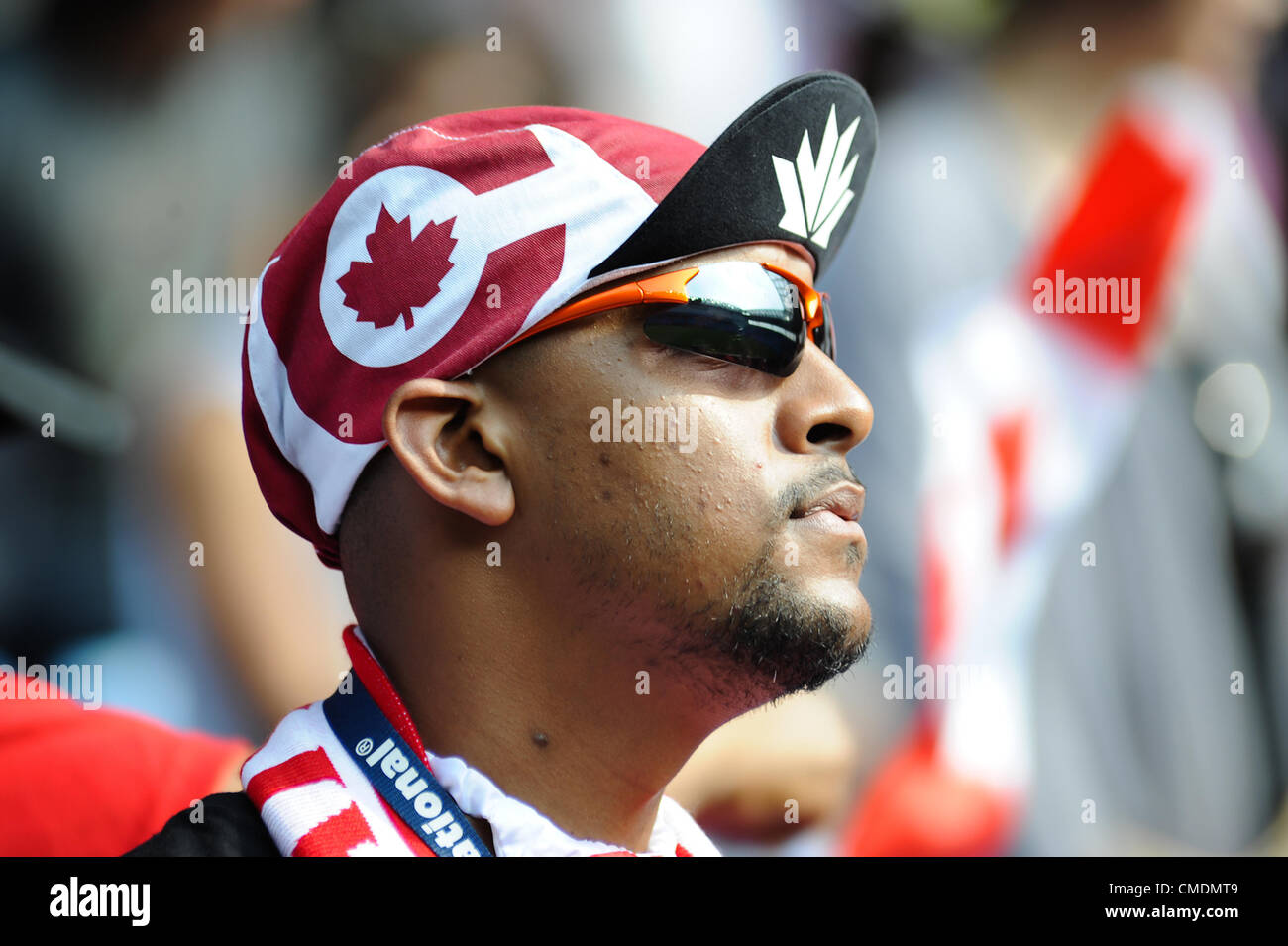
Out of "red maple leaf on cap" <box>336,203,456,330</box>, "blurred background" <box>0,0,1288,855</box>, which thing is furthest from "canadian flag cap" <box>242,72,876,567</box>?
"blurred background" <box>0,0,1288,855</box>

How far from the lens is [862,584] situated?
4340 mm

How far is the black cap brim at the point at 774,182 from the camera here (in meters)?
2.04

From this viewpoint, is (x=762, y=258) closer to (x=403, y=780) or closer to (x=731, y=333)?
(x=731, y=333)

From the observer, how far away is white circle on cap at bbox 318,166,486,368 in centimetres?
201

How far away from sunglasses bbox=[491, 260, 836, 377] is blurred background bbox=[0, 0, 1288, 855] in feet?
5.27

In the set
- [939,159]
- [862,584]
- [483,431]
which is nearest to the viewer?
[483,431]

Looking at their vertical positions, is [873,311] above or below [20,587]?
above

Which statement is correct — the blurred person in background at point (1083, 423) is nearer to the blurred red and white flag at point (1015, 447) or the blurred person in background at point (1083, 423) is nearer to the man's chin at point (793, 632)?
the blurred red and white flag at point (1015, 447)

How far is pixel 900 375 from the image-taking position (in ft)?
14.8

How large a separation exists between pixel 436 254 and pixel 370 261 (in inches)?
5.1

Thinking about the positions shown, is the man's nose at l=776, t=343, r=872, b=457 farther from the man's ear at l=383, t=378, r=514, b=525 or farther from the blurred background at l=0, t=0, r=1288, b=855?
the blurred background at l=0, t=0, r=1288, b=855
